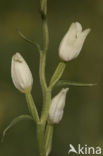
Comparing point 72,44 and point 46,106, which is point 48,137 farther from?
point 72,44

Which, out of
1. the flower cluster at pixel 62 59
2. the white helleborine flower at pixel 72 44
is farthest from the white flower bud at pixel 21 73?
the white helleborine flower at pixel 72 44

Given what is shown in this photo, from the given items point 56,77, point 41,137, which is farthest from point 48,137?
point 56,77

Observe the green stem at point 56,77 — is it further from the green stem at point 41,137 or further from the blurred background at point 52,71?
the blurred background at point 52,71

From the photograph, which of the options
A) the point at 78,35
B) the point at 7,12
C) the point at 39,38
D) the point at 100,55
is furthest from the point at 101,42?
the point at 78,35

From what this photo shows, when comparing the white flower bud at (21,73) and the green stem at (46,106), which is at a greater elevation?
the white flower bud at (21,73)

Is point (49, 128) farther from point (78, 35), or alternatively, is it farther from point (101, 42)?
point (101, 42)
